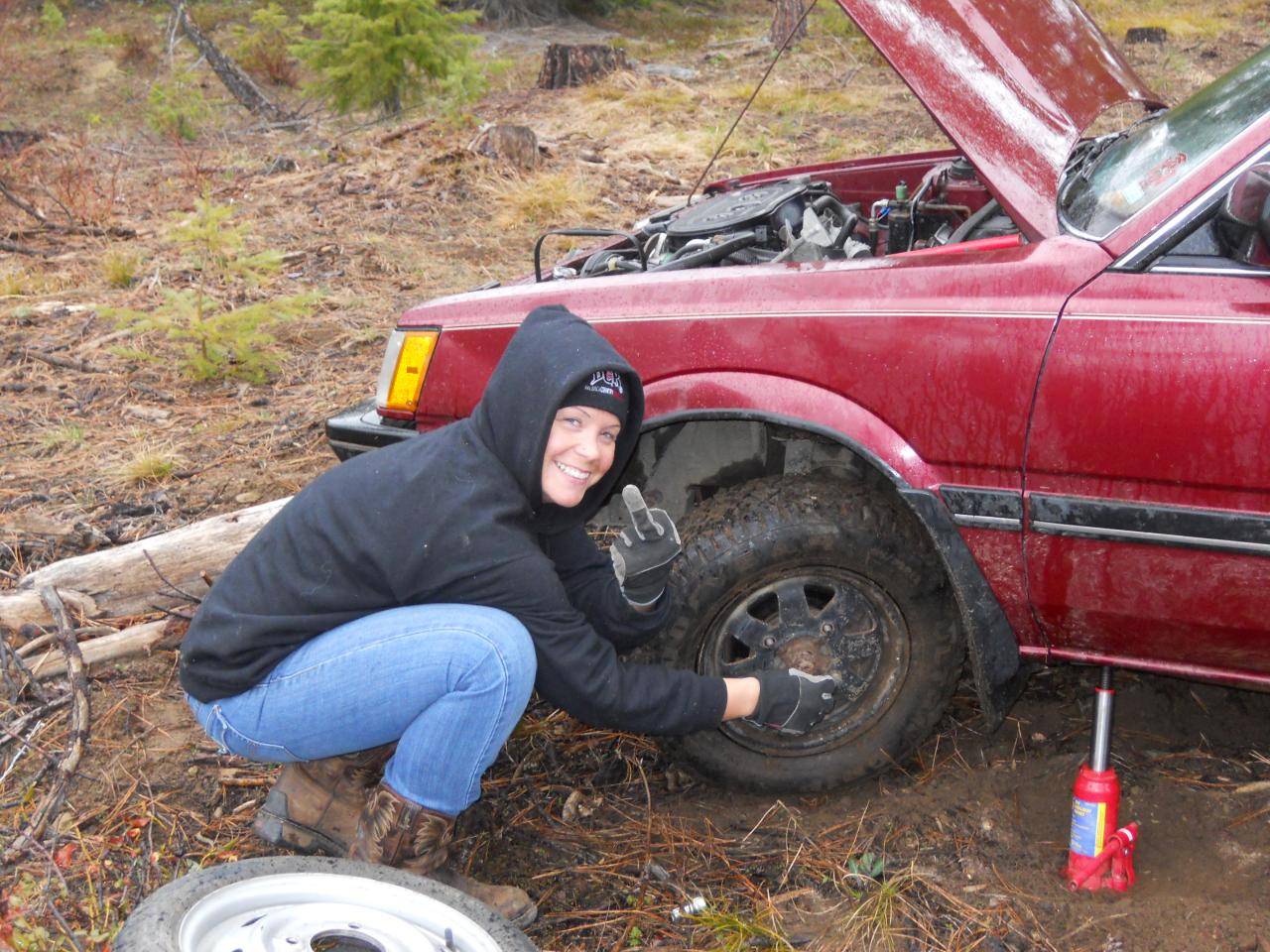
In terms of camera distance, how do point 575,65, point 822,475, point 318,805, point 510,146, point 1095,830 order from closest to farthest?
point 1095,830 < point 318,805 < point 822,475 < point 510,146 < point 575,65

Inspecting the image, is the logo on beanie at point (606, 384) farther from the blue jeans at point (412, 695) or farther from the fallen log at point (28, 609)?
the fallen log at point (28, 609)

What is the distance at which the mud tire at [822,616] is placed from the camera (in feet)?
8.43

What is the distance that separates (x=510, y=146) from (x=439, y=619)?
729 cm

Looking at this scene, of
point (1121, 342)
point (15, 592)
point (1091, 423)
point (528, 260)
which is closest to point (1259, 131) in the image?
point (1121, 342)

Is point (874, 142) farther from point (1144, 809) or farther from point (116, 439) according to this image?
point (1144, 809)

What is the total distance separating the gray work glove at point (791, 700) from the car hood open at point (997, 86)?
1.11 metres

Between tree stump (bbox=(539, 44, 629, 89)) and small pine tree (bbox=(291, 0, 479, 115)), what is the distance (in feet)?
5.98

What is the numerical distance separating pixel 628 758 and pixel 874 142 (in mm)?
7613

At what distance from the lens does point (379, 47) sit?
9852 mm

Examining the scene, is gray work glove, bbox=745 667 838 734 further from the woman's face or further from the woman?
the woman's face

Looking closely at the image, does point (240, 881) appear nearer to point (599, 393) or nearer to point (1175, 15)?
point (599, 393)

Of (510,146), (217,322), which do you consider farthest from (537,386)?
(510,146)

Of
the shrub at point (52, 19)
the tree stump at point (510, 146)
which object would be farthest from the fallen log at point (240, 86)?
the shrub at point (52, 19)

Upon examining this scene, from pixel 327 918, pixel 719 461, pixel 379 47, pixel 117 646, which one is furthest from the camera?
pixel 379 47
